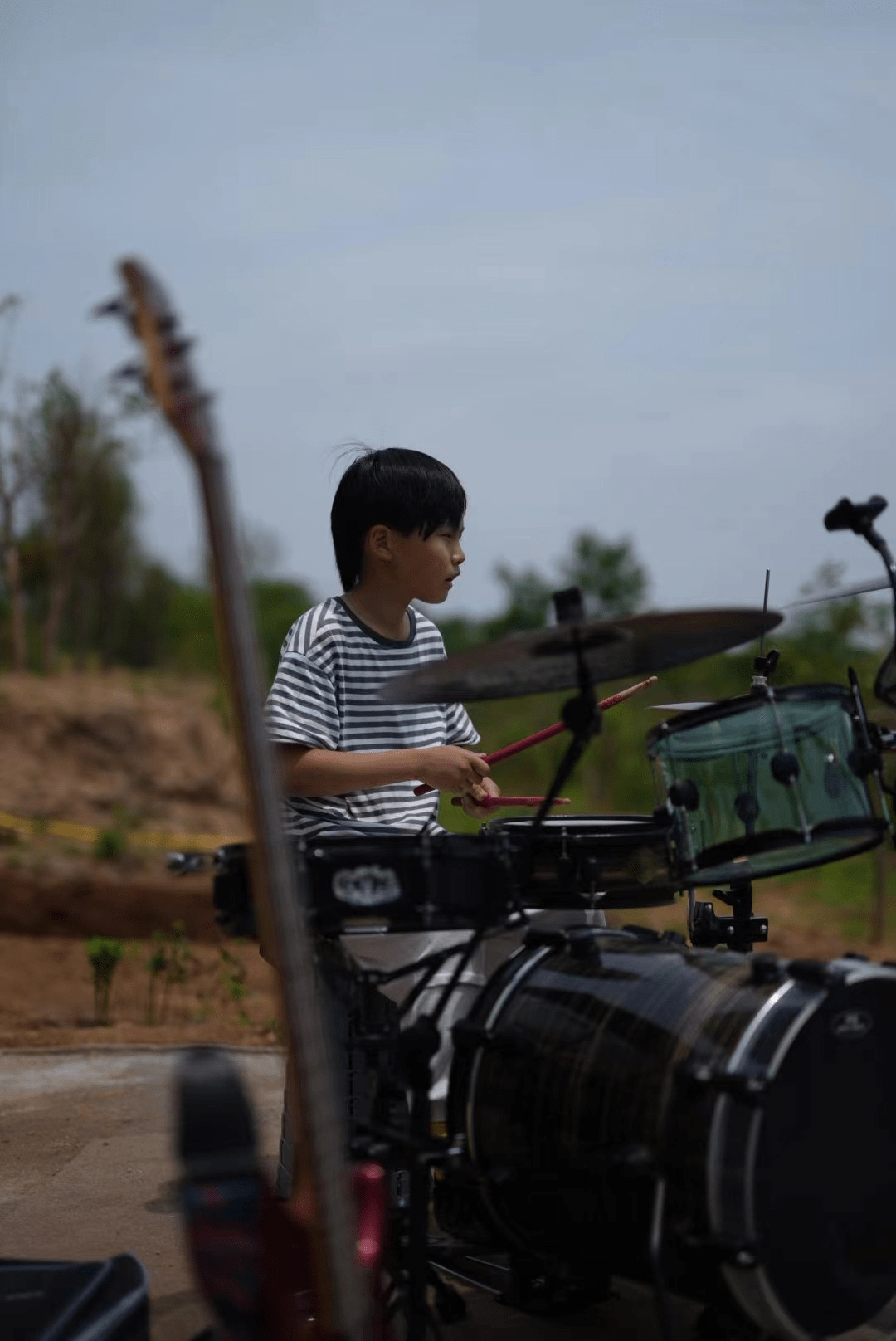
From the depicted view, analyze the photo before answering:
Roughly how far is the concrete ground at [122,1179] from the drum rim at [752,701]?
1.14 m

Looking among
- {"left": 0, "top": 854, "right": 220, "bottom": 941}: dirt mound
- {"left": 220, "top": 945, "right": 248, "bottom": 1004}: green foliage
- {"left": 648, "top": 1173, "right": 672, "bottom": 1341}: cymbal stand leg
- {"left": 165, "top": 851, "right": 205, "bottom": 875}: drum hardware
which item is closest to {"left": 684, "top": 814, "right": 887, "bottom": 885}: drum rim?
{"left": 648, "top": 1173, "right": 672, "bottom": 1341}: cymbal stand leg

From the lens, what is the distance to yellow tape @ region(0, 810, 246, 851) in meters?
14.1

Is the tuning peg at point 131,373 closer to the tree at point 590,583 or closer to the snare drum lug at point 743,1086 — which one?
the snare drum lug at point 743,1086

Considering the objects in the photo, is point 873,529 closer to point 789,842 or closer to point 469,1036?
point 789,842

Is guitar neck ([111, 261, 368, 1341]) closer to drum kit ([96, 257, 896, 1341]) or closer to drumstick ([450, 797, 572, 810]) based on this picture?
drum kit ([96, 257, 896, 1341])

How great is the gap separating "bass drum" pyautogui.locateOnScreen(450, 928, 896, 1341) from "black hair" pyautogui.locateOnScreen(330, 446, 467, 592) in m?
1.20

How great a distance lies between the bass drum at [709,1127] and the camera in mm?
2426

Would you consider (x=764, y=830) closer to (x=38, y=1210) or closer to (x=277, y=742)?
(x=277, y=742)

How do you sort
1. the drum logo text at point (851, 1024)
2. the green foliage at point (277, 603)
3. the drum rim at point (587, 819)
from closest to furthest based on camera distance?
the drum logo text at point (851, 1024) < the drum rim at point (587, 819) < the green foliage at point (277, 603)

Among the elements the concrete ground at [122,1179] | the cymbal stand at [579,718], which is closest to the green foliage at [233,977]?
the concrete ground at [122,1179]

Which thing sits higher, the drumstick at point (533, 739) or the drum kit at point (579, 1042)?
the drumstick at point (533, 739)

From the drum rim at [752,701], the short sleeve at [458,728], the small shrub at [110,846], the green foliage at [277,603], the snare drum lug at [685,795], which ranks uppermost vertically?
the green foliage at [277,603]

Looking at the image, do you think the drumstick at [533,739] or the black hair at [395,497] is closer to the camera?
the drumstick at [533,739]

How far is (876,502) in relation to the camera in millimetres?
3092
